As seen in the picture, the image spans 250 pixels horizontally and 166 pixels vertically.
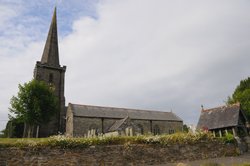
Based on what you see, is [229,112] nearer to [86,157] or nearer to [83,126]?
[86,157]

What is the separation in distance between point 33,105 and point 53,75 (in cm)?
904

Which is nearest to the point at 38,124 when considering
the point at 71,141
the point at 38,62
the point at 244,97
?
the point at 38,62

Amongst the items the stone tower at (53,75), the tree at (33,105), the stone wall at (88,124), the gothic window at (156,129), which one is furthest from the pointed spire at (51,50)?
the gothic window at (156,129)

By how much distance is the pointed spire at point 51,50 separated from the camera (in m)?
40.6

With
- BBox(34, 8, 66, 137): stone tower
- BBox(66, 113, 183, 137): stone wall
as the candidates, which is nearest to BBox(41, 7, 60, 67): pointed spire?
BBox(34, 8, 66, 137): stone tower

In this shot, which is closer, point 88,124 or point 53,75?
point 88,124

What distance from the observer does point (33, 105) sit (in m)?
32.2

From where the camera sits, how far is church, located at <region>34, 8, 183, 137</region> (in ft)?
109

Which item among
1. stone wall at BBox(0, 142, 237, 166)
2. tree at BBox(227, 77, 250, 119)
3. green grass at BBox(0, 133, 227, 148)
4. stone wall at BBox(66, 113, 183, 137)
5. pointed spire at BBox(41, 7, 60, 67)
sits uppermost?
pointed spire at BBox(41, 7, 60, 67)

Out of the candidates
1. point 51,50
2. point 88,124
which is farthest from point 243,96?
point 51,50

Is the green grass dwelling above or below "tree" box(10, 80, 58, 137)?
below

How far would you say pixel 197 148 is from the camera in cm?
1552

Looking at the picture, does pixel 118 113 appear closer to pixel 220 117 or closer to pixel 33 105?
pixel 33 105

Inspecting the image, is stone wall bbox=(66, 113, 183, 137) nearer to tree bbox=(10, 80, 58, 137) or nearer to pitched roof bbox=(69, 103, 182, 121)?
pitched roof bbox=(69, 103, 182, 121)
